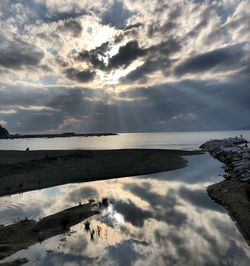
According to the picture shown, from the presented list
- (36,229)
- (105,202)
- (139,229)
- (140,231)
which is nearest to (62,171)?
(105,202)

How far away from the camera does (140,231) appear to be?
1780 centimetres

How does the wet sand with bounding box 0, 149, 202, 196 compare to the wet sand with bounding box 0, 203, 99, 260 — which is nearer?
the wet sand with bounding box 0, 203, 99, 260

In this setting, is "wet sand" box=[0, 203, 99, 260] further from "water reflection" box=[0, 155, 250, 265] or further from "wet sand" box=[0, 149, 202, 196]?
"wet sand" box=[0, 149, 202, 196]

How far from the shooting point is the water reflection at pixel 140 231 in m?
14.0

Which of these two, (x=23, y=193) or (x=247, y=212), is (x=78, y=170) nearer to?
(x=23, y=193)

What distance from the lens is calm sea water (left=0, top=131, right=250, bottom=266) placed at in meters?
14.0

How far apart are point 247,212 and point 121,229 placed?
29.8 feet

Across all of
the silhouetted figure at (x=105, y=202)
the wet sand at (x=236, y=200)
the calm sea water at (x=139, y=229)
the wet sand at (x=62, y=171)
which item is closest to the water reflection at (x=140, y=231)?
the calm sea water at (x=139, y=229)

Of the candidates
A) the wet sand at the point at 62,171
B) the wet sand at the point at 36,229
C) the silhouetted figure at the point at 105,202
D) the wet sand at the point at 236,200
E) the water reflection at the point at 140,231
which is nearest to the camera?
the water reflection at the point at 140,231

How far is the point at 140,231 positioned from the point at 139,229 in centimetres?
36

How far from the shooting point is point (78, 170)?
148 ft

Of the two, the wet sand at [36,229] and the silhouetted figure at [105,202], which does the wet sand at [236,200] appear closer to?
the silhouetted figure at [105,202]

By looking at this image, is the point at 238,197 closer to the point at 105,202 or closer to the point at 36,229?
the point at 105,202

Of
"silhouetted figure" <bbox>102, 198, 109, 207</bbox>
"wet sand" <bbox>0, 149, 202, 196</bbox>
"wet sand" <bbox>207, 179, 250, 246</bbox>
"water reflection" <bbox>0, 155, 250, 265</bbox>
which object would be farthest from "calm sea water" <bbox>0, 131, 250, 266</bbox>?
"wet sand" <bbox>0, 149, 202, 196</bbox>
